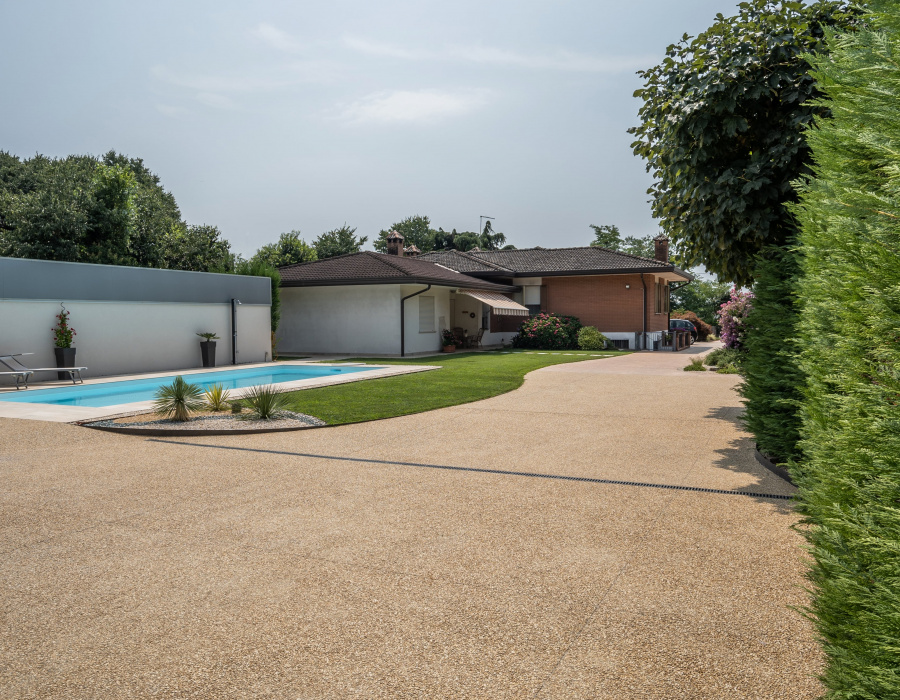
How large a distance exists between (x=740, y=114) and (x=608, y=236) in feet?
214

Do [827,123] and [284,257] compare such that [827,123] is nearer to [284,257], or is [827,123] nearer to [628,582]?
[628,582]

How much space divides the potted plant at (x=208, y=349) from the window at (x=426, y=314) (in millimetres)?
8887

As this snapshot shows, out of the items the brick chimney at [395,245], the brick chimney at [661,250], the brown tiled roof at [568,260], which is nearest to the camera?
the brown tiled roof at [568,260]

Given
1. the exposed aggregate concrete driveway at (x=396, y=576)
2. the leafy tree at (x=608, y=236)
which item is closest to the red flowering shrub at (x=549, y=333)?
the exposed aggregate concrete driveway at (x=396, y=576)

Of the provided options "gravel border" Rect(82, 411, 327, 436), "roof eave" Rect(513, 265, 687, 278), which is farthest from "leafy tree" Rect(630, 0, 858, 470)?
"roof eave" Rect(513, 265, 687, 278)

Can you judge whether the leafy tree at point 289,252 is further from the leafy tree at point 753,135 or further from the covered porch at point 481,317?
the leafy tree at point 753,135

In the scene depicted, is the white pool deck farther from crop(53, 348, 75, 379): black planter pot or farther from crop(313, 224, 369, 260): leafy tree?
crop(313, 224, 369, 260): leafy tree

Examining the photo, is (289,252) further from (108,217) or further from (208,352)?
(208,352)

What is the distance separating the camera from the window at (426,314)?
91.5ft

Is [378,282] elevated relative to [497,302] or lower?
elevated

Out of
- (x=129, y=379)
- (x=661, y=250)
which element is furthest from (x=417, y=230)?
(x=129, y=379)

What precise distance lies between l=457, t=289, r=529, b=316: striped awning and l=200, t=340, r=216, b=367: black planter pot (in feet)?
37.7

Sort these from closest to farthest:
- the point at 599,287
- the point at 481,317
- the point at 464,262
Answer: the point at 481,317, the point at 599,287, the point at 464,262

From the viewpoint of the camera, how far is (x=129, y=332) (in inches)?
765
